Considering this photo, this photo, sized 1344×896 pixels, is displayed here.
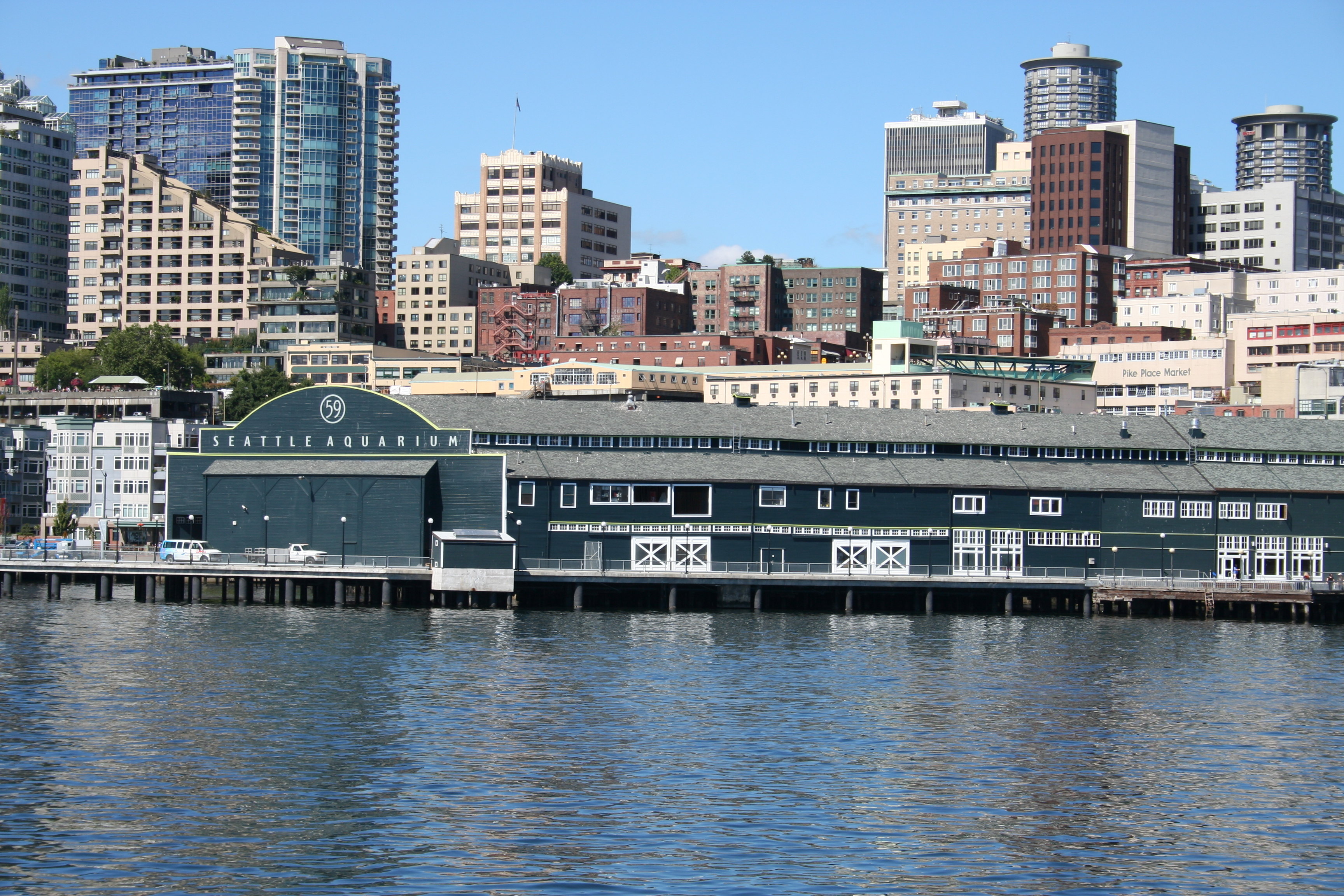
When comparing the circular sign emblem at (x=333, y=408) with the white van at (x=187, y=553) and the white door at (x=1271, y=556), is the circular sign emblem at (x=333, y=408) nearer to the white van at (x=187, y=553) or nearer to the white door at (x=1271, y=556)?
the white van at (x=187, y=553)

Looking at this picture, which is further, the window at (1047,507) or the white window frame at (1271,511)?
the white window frame at (1271,511)

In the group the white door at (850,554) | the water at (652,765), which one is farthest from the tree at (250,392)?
the water at (652,765)

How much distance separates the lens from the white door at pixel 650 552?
11438 centimetres

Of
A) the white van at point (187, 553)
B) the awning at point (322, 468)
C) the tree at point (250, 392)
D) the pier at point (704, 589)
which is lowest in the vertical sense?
the pier at point (704, 589)

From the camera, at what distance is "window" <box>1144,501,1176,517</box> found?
120 metres

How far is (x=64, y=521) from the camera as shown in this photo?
14775cm

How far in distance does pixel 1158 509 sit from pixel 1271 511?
8.11m

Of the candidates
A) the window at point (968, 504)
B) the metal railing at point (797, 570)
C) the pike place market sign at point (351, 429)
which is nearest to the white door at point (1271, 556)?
the metal railing at point (797, 570)

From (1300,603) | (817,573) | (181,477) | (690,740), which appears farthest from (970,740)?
(181,477)

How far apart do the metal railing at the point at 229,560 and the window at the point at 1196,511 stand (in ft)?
164

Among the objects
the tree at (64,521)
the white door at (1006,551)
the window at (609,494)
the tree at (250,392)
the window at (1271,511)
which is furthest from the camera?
the tree at (250,392)

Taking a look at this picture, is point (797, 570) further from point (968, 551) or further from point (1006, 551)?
point (1006, 551)

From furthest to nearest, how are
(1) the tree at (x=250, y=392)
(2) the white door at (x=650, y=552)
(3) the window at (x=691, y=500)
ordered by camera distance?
(1) the tree at (x=250, y=392) < (3) the window at (x=691, y=500) < (2) the white door at (x=650, y=552)

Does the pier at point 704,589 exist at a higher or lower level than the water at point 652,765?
higher
